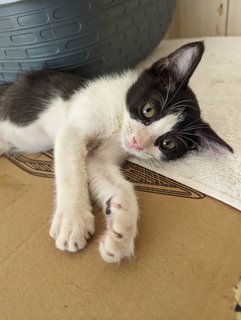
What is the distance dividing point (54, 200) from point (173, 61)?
A: 55cm

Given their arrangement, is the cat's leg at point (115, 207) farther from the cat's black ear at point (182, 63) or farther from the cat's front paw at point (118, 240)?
the cat's black ear at point (182, 63)

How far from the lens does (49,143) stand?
1.21 m

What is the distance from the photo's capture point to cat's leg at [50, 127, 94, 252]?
2.74ft

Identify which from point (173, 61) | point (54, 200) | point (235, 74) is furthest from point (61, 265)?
point (235, 74)

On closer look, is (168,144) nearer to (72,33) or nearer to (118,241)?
(118,241)

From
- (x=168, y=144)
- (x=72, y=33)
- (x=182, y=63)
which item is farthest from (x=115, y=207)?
(x=72, y=33)

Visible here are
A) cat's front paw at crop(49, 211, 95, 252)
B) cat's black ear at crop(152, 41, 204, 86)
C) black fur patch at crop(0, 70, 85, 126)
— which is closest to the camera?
cat's front paw at crop(49, 211, 95, 252)

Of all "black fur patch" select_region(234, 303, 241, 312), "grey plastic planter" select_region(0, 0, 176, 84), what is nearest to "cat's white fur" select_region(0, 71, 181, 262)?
"grey plastic planter" select_region(0, 0, 176, 84)

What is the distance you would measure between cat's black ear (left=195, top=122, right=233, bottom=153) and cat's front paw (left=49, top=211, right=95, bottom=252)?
405 millimetres

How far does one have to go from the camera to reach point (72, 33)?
110 centimetres

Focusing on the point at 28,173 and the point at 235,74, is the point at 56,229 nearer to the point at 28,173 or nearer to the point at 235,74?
the point at 28,173

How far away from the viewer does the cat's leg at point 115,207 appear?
781 mm

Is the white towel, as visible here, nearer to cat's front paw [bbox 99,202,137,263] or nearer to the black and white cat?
the black and white cat

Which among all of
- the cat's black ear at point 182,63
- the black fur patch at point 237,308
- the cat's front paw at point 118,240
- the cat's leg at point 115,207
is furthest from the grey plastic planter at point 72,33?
the black fur patch at point 237,308
